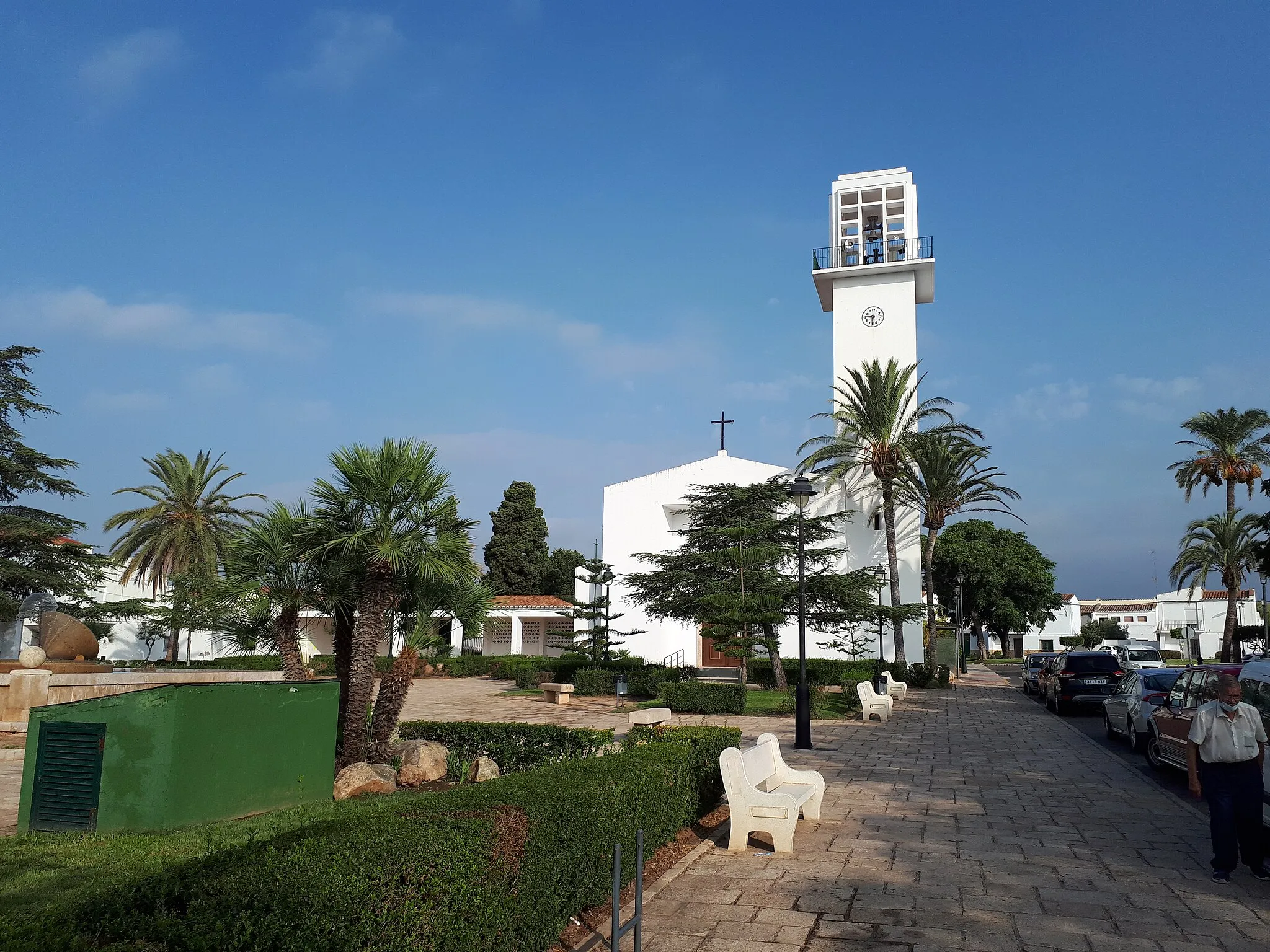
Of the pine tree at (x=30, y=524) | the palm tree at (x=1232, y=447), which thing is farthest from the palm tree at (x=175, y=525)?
the palm tree at (x=1232, y=447)

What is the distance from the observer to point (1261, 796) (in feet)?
20.8

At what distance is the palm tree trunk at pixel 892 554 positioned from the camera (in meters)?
30.7

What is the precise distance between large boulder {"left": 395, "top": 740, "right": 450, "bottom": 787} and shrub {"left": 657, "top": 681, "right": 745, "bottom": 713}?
9.80m

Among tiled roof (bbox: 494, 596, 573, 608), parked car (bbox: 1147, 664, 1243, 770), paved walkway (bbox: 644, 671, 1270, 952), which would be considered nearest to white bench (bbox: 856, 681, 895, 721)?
parked car (bbox: 1147, 664, 1243, 770)

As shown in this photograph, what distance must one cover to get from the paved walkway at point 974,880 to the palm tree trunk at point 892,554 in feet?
64.0

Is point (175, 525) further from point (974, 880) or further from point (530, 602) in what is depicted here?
point (974, 880)

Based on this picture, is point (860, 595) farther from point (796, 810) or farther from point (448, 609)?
point (796, 810)

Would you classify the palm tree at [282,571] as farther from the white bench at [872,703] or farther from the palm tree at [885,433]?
the palm tree at [885,433]

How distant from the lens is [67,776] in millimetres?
6965

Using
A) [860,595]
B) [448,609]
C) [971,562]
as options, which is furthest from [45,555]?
[971,562]

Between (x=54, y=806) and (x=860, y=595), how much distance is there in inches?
925

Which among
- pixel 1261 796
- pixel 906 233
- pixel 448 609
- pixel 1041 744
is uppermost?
pixel 906 233

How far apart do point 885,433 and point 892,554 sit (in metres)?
4.41

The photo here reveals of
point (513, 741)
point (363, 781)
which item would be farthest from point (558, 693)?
point (363, 781)
